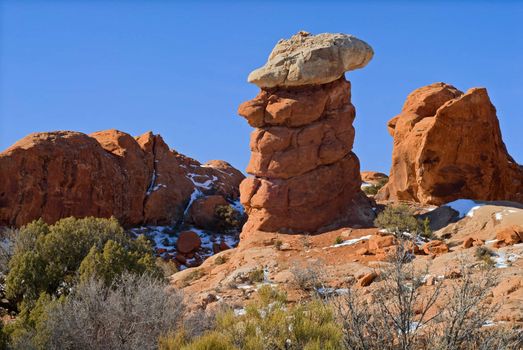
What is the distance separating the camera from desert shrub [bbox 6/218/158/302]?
15.3m

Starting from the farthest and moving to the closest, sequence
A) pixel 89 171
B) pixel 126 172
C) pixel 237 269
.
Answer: pixel 126 172, pixel 89 171, pixel 237 269

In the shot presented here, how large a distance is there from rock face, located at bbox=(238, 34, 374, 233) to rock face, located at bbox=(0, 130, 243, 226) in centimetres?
1256

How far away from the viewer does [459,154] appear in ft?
90.2

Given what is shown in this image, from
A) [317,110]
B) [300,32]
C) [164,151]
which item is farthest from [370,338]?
[164,151]

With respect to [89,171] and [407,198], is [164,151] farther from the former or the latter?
[407,198]

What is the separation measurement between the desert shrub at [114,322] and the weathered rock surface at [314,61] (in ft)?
51.1

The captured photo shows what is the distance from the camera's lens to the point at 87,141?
35.8m

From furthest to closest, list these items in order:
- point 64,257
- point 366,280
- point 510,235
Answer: point 510,235 → point 64,257 → point 366,280

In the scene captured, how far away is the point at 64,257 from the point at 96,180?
18869 mm

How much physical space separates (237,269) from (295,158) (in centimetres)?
606

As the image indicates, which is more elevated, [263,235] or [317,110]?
[317,110]

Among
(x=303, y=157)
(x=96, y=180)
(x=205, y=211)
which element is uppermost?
(x=96, y=180)

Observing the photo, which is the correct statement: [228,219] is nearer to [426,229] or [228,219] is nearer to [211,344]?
[426,229]

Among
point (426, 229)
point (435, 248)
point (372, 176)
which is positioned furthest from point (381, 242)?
point (372, 176)
